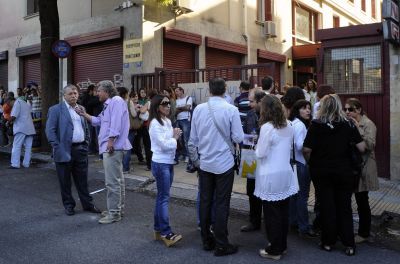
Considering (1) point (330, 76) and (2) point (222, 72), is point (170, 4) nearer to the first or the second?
(2) point (222, 72)

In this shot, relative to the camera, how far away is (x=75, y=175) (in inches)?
256

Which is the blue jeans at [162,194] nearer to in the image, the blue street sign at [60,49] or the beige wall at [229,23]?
the blue street sign at [60,49]

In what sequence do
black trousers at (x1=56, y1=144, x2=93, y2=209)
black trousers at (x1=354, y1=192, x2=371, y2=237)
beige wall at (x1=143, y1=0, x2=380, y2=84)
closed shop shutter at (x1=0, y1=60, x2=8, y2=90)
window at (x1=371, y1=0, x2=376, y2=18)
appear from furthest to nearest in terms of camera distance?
window at (x1=371, y1=0, x2=376, y2=18), closed shop shutter at (x1=0, y1=60, x2=8, y2=90), beige wall at (x1=143, y1=0, x2=380, y2=84), black trousers at (x1=56, y1=144, x2=93, y2=209), black trousers at (x1=354, y1=192, x2=371, y2=237)

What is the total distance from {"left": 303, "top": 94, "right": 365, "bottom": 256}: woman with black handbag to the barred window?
14.3 feet

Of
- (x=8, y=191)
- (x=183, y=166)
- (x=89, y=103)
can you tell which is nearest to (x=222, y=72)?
(x=183, y=166)

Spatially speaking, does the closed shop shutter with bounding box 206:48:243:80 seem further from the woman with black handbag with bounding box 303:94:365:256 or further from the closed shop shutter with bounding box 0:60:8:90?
the woman with black handbag with bounding box 303:94:365:256

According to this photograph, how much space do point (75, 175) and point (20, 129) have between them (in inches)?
178

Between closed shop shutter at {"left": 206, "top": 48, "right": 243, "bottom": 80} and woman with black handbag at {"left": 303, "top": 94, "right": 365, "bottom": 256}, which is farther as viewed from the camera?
closed shop shutter at {"left": 206, "top": 48, "right": 243, "bottom": 80}

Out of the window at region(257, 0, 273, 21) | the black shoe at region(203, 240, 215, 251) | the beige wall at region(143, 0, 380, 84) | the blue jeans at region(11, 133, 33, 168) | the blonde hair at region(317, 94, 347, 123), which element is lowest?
the black shoe at region(203, 240, 215, 251)

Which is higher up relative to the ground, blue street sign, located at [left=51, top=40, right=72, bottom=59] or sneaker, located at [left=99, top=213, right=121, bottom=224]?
blue street sign, located at [left=51, top=40, right=72, bottom=59]

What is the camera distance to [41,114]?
1213 centimetres

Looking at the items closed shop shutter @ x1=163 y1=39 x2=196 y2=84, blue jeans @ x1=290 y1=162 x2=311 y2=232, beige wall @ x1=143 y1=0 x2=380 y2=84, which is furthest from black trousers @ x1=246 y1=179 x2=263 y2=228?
closed shop shutter @ x1=163 y1=39 x2=196 y2=84

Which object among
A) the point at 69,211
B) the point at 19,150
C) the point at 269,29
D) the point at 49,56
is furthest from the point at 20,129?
the point at 269,29

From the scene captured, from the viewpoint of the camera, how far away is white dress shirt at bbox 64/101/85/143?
6367mm
